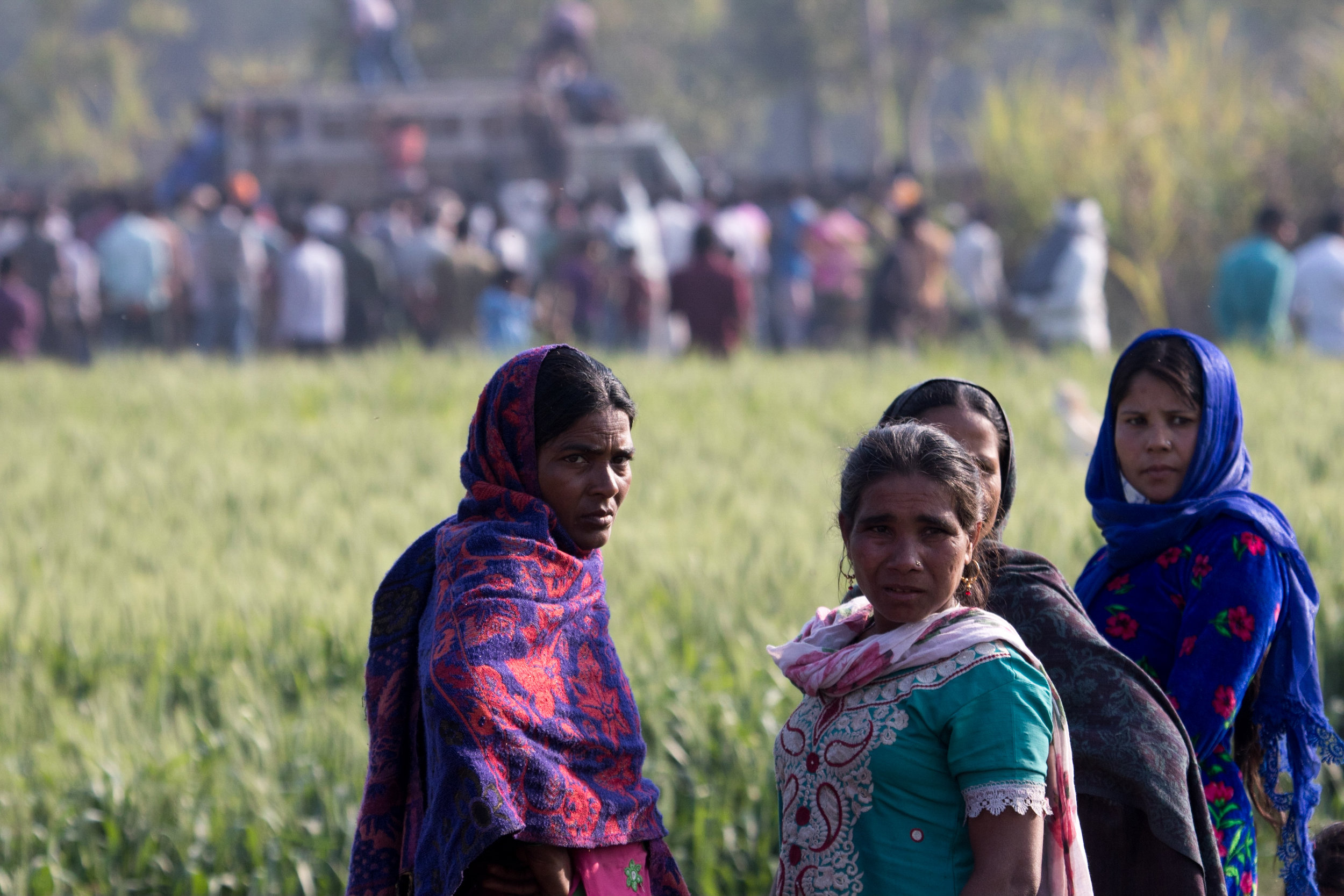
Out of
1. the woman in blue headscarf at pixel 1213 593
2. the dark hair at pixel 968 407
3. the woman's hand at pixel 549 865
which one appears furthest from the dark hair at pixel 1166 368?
the woman's hand at pixel 549 865

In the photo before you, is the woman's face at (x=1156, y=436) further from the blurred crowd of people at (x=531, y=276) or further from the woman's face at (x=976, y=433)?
the blurred crowd of people at (x=531, y=276)

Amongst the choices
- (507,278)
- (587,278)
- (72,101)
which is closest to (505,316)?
(507,278)

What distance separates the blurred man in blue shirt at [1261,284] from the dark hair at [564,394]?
284 inches

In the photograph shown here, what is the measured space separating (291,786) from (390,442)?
440 cm

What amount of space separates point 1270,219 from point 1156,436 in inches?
262

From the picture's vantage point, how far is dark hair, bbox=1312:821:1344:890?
2.54m

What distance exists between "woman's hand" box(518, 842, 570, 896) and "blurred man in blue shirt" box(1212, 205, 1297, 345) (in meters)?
7.48

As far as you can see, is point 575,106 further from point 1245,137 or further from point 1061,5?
point 1061,5

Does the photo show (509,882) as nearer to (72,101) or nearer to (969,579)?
(969,579)

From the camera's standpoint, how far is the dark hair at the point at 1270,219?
27.6 ft

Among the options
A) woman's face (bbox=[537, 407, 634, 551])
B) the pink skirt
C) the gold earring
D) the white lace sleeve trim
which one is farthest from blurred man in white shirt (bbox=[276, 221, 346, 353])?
the white lace sleeve trim

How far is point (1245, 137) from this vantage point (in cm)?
1270

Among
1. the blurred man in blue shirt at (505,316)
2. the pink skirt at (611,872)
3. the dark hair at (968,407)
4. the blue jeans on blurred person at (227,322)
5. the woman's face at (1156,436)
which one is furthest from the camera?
the blue jeans on blurred person at (227,322)

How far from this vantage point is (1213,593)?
226cm
